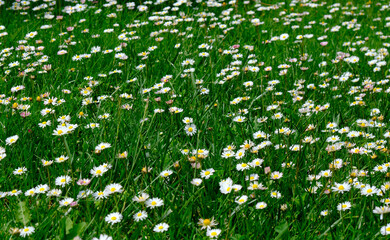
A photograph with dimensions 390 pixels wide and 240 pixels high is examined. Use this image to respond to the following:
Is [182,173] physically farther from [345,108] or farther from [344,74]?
[344,74]

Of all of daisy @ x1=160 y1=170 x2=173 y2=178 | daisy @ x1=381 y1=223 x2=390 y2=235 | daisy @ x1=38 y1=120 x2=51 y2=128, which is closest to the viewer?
daisy @ x1=381 y1=223 x2=390 y2=235

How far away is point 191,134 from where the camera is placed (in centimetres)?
242

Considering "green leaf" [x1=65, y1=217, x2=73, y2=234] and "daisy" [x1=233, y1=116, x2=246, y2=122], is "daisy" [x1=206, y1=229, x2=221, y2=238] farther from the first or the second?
"daisy" [x1=233, y1=116, x2=246, y2=122]

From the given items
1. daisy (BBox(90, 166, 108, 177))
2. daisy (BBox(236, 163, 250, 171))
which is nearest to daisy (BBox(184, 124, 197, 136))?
daisy (BBox(236, 163, 250, 171))

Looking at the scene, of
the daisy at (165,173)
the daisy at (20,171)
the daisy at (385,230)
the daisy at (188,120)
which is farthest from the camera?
the daisy at (188,120)

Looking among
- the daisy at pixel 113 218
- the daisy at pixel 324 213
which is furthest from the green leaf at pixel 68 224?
the daisy at pixel 324 213

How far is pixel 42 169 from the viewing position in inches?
86.6

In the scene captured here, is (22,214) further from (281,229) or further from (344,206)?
(344,206)

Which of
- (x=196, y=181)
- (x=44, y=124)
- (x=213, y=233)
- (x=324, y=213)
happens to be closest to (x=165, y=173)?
(x=196, y=181)

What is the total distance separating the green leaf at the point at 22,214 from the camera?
5.66 ft

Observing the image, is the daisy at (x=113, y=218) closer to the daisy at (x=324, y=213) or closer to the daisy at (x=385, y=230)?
the daisy at (x=324, y=213)

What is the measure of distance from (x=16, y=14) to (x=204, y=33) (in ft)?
8.07

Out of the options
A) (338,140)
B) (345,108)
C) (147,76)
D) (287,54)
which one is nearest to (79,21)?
(147,76)

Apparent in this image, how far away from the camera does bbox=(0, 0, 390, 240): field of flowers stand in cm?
177
